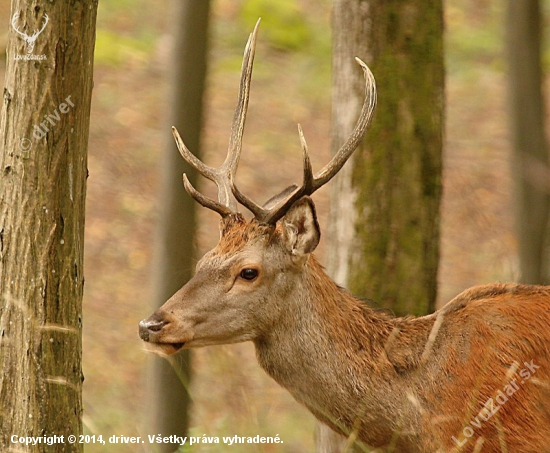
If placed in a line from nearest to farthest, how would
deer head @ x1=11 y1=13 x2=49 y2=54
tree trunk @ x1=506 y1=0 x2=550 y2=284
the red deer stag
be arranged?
deer head @ x1=11 y1=13 x2=49 y2=54 < the red deer stag < tree trunk @ x1=506 y1=0 x2=550 y2=284

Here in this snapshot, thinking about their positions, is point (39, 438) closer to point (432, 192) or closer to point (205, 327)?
point (205, 327)

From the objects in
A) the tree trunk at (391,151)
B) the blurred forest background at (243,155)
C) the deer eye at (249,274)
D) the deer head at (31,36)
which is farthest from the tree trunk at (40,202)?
the blurred forest background at (243,155)

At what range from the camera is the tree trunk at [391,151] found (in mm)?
5969

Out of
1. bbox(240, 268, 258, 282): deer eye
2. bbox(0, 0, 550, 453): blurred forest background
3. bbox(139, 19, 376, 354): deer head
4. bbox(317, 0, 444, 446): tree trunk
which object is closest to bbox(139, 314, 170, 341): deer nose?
bbox(139, 19, 376, 354): deer head

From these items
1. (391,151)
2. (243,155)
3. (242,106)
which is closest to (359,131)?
(242,106)

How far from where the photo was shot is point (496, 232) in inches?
583

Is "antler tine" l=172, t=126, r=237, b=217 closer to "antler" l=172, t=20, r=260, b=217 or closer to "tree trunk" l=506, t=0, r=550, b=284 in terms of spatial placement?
"antler" l=172, t=20, r=260, b=217

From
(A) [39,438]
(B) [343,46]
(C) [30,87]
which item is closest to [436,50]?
(B) [343,46]

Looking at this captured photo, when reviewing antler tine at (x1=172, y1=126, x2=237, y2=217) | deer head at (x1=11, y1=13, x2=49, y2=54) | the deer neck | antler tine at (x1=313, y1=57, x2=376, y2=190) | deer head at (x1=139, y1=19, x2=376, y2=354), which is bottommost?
the deer neck

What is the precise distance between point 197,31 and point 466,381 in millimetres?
4114

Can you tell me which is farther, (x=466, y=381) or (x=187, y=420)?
(x=187, y=420)

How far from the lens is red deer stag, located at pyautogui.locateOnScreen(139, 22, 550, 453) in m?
5.01

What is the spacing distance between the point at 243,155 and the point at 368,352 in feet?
36.6

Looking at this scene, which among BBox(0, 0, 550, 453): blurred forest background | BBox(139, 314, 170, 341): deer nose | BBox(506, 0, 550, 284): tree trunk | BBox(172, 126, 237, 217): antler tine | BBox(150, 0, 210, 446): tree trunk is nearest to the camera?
BBox(139, 314, 170, 341): deer nose
